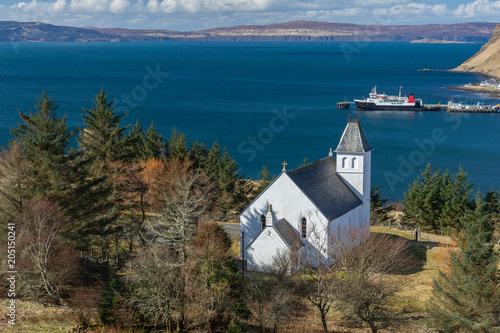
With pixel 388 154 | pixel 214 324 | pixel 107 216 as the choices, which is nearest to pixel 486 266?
pixel 214 324

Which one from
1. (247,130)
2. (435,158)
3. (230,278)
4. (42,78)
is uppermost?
(42,78)

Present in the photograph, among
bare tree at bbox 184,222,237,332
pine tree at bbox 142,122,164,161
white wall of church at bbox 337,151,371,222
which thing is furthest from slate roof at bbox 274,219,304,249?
pine tree at bbox 142,122,164,161

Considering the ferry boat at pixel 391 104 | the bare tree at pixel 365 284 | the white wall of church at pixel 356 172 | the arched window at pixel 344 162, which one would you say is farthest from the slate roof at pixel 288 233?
the ferry boat at pixel 391 104

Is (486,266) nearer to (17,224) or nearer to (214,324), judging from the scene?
(214,324)

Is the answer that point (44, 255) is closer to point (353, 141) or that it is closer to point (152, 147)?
point (353, 141)

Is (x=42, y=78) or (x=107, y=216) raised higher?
(x=42, y=78)

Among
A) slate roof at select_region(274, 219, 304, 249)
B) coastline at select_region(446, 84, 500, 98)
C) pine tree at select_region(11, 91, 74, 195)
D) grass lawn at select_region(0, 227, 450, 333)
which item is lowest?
grass lawn at select_region(0, 227, 450, 333)

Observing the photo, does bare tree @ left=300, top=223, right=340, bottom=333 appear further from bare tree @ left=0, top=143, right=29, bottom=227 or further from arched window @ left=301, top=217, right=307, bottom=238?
bare tree @ left=0, top=143, right=29, bottom=227
